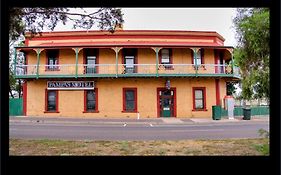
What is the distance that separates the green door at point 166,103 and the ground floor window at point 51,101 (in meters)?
7.39

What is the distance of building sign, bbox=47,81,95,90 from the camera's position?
2128 centimetres

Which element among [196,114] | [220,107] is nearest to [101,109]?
[196,114]

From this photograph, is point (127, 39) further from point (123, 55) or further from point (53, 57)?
point (53, 57)

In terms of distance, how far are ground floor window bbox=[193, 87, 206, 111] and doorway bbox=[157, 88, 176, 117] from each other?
1.50 m

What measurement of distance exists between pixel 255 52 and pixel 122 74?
15.6 metres

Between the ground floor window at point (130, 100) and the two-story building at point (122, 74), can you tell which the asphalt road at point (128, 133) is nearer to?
the two-story building at point (122, 74)

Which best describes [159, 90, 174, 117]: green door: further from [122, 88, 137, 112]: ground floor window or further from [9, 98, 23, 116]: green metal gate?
[9, 98, 23, 116]: green metal gate

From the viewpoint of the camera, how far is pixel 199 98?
22.1 metres

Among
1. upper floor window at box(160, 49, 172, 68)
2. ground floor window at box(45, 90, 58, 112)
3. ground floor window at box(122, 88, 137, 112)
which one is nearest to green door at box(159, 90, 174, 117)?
ground floor window at box(122, 88, 137, 112)
